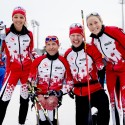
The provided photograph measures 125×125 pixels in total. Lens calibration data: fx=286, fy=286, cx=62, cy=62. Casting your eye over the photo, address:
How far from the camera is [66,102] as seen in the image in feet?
23.0

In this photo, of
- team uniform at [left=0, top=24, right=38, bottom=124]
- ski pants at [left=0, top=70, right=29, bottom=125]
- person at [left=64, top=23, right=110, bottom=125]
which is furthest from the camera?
team uniform at [left=0, top=24, right=38, bottom=124]

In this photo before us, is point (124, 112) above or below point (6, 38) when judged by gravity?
below

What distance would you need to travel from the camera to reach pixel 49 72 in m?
4.05

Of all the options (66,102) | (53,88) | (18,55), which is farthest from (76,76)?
(66,102)

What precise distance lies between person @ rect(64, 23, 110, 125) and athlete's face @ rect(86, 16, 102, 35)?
8.7 inches

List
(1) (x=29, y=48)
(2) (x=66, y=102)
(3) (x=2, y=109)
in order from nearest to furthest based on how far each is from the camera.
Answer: (3) (x=2, y=109), (1) (x=29, y=48), (2) (x=66, y=102)

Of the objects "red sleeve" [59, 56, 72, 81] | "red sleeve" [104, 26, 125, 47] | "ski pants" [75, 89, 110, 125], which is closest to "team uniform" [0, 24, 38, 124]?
"red sleeve" [59, 56, 72, 81]

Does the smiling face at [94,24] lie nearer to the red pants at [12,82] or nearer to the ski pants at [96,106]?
the ski pants at [96,106]

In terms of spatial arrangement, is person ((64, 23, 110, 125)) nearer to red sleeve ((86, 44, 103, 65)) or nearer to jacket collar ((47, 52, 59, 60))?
red sleeve ((86, 44, 103, 65))

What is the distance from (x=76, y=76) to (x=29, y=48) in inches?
40.7

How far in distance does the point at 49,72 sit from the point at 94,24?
36.9 inches

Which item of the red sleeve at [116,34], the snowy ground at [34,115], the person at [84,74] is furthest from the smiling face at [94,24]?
the snowy ground at [34,115]

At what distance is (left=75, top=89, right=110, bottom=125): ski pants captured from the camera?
11.9ft

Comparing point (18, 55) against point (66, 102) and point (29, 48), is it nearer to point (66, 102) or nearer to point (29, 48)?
point (29, 48)
